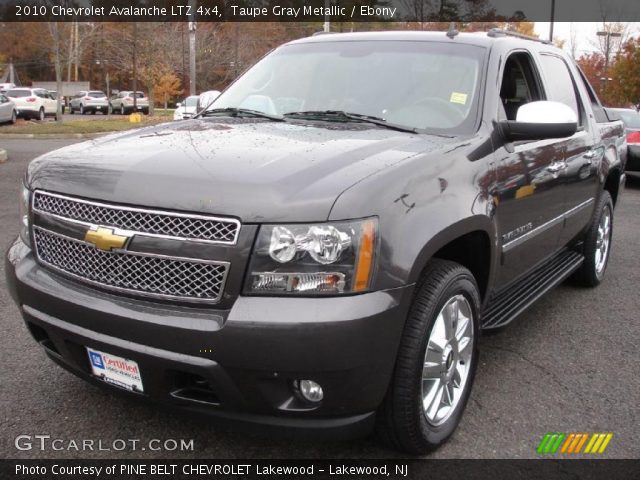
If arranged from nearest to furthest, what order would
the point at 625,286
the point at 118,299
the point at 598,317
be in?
the point at 118,299, the point at 598,317, the point at 625,286

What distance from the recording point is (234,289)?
2.21m

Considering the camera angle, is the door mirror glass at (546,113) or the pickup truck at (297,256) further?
the door mirror glass at (546,113)

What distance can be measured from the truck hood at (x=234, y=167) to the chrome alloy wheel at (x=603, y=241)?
287cm

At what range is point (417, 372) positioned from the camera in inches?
96.6

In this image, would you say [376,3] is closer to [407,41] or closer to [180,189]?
[407,41]

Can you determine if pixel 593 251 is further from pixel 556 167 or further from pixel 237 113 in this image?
pixel 237 113

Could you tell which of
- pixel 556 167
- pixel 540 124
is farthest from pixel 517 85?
A: pixel 540 124

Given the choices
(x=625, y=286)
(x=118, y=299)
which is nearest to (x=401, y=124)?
(x=118, y=299)

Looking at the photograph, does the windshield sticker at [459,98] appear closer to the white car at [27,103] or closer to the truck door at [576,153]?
the truck door at [576,153]

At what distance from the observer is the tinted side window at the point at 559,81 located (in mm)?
4148

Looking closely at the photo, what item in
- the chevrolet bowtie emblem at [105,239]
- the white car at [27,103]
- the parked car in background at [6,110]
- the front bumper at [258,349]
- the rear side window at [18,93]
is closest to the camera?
the front bumper at [258,349]

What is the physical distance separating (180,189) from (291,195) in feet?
1.35

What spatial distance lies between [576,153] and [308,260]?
276cm

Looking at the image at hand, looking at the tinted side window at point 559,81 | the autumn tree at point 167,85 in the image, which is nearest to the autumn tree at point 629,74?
the tinted side window at point 559,81
